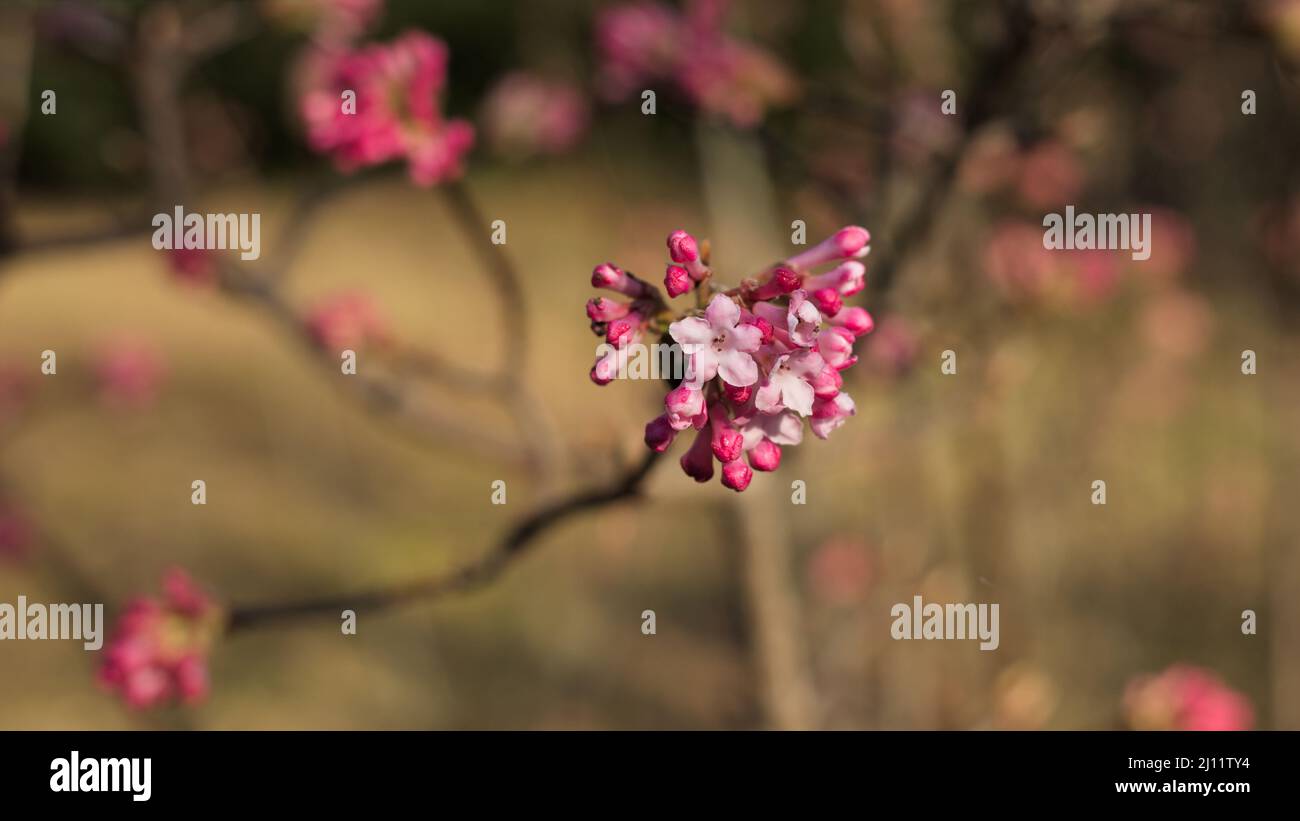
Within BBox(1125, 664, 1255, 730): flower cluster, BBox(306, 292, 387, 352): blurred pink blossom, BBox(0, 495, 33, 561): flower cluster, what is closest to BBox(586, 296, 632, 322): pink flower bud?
BBox(306, 292, 387, 352): blurred pink blossom

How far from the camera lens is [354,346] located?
1604mm

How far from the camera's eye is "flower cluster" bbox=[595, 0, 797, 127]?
1644 millimetres

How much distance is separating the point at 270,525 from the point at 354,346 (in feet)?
13.4

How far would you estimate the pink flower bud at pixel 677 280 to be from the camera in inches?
31.0

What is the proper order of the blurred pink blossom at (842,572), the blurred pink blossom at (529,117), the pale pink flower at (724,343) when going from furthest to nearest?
the blurred pink blossom at (842,572), the blurred pink blossom at (529,117), the pale pink flower at (724,343)

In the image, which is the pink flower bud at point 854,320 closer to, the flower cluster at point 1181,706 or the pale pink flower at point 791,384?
the pale pink flower at point 791,384

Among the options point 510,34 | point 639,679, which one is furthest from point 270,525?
point 510,34

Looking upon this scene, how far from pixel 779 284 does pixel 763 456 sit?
0.45 feet

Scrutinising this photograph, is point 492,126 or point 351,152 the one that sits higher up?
point 492,126

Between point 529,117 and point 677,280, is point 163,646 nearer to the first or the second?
point 677,280

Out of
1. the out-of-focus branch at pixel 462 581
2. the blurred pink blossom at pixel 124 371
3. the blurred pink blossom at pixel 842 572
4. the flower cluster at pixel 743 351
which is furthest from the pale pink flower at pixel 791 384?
the blurred pink blossom at pixel 124 371

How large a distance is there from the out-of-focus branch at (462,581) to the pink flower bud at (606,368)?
197 millimetres

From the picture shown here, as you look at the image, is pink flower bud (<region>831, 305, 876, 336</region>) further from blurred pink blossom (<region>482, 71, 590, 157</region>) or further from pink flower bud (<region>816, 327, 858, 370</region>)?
blurred pink blossom (<region>482, 71, 590, 157</region>)
